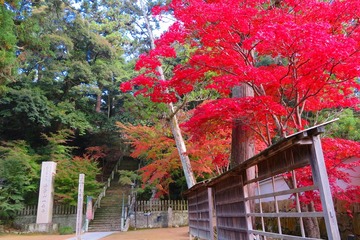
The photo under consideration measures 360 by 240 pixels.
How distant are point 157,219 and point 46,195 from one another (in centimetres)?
642

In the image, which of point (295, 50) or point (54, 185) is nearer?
point (295, 50)

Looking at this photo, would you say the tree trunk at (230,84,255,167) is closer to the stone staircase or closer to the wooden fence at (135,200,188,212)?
the wooden fence at (135,200,188,212)

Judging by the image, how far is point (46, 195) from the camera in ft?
51.1

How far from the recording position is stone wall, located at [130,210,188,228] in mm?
16703

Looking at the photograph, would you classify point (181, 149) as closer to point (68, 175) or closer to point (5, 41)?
point (5, 41)

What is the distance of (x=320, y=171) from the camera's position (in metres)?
2.70

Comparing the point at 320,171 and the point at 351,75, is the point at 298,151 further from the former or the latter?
the point at 351,75

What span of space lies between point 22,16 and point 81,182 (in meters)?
7.55

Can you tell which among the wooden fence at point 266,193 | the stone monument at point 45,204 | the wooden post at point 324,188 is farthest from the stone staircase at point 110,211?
the wooden post at point 324,188

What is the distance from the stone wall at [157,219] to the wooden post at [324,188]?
15.2 m

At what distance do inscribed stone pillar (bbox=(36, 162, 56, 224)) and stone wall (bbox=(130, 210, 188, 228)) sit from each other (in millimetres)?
4583

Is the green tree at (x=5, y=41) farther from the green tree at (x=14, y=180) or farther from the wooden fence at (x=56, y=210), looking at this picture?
the wooden fence at (x=56, y=210)

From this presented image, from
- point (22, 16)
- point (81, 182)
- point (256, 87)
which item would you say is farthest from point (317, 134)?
point (22, 16)

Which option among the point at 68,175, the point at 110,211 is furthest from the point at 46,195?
the point at 110,211
